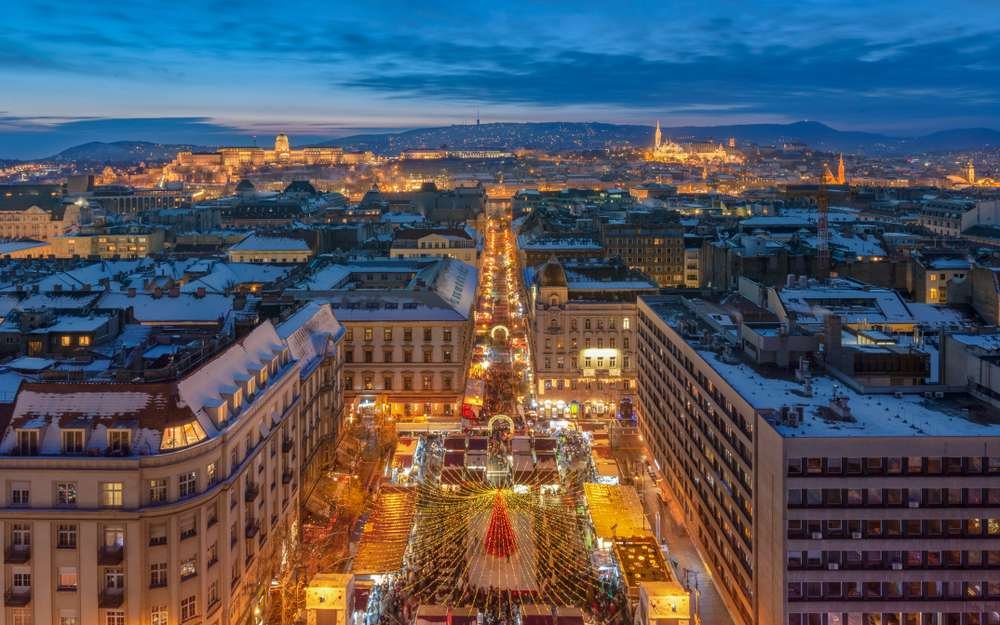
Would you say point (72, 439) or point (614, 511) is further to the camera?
point (614, 511)

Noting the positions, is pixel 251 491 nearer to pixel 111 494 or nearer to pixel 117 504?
pixel 117 504

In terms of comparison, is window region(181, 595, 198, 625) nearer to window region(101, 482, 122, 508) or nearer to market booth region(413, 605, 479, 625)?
window region(101, 482, 122, 508)

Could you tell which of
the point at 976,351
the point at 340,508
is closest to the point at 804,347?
the point at 976,351

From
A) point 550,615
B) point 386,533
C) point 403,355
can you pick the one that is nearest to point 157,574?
point 550,615

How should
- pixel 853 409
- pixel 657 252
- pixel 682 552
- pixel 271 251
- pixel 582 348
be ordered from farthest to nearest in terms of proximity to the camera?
pixel 657 252
pixel 271 251
pixel 582 348
pixel 682 552
pixel 853 409

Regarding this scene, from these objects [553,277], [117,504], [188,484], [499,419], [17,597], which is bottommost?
[499,419]

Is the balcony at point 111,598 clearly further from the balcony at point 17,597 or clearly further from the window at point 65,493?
the window at point 65,493

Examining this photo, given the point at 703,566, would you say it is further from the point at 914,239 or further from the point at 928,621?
the point at 914,239
